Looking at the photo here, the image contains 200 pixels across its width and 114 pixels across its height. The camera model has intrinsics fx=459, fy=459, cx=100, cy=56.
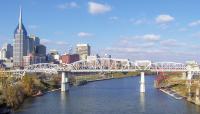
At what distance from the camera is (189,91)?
123ft

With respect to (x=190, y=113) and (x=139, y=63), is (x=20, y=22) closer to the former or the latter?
(x=139, y=63)

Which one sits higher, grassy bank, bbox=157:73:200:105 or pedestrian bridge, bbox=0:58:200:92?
pedestrian bridge, bbox=0:58:200:92

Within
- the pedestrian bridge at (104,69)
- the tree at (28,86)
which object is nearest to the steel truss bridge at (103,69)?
Answer: the pedestrian bridge at (104,69)

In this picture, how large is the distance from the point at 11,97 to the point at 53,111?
320cm

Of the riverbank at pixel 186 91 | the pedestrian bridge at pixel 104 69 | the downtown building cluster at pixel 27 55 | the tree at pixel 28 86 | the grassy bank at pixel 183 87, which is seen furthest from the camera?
the downtown building cluster at pixel 27 55

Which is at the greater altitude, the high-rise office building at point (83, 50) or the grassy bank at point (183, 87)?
the high-rise office building at point (83, 50)

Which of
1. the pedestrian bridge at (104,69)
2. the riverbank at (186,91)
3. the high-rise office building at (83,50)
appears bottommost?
the riverbank at (186,91)

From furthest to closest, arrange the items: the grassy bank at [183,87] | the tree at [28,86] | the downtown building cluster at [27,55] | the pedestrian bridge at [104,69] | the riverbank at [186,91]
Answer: the downtown building cluster at [27,55]
the pedestrian bridge at [104,69]
the tree at [28,86]
the grassy bank at [183,87]
the riverbank at [186,91]

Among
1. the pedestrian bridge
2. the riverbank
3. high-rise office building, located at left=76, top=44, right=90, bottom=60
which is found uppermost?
high-rise office building, located at left=76, top=44, right=90, bottom=60

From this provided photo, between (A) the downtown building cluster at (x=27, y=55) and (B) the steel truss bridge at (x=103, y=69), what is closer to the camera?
(B) the steel truss bridge at (x=103, y=69)

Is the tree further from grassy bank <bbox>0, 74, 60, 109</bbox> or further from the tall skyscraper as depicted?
the tall skyscraper

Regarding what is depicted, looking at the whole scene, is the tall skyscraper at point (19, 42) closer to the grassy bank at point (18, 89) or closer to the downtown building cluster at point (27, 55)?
the downtown building cluster at point (27, 55)

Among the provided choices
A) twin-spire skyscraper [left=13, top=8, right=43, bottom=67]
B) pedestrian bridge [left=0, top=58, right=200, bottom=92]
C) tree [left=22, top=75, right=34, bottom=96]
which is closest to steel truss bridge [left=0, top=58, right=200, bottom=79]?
pedestrian bridge [left=0, top=58, right=200, bottom=92]

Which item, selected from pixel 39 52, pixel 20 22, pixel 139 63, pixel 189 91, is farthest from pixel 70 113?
pixel 39 52
